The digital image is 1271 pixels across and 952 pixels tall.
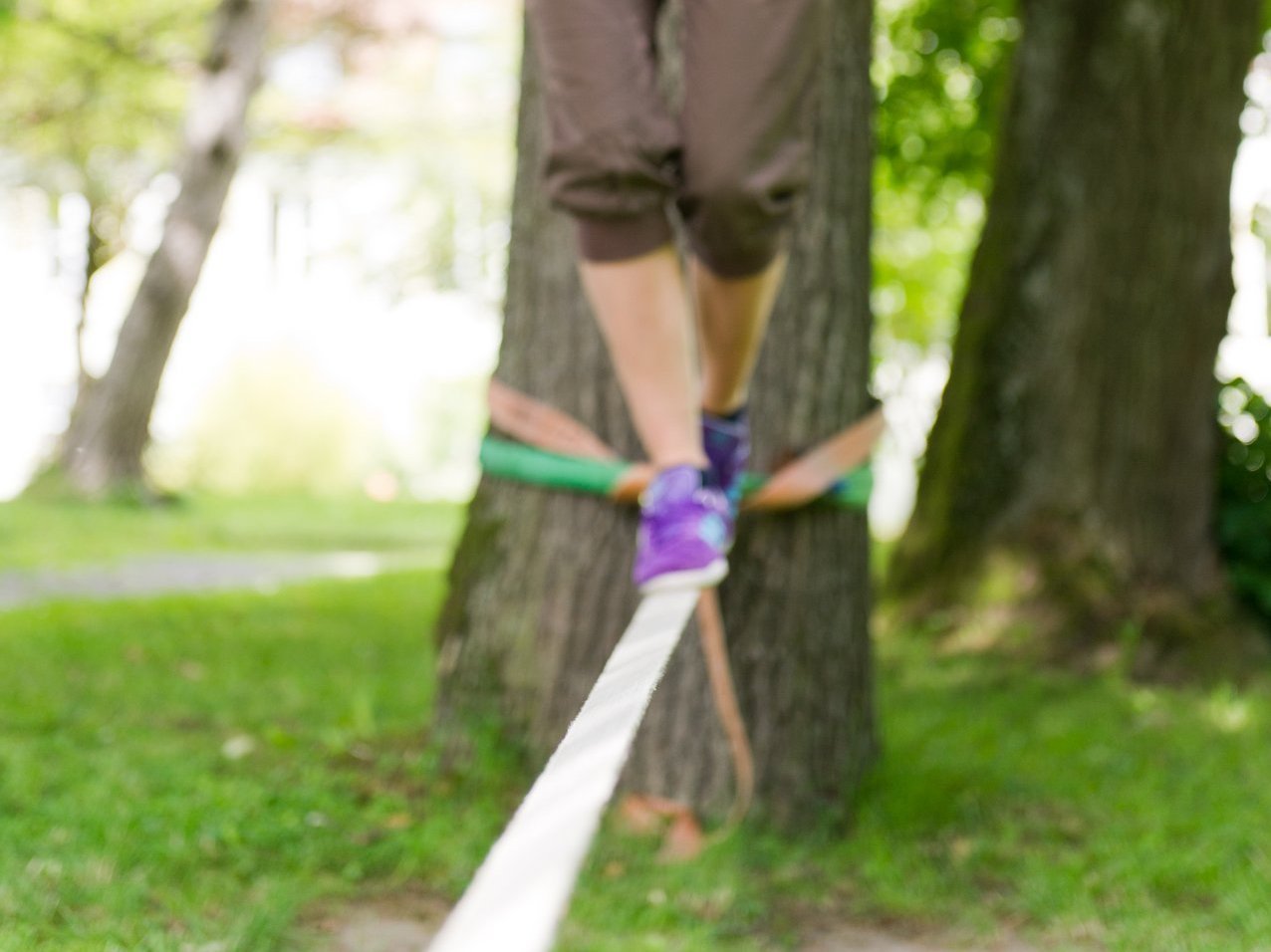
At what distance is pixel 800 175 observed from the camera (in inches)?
86.0

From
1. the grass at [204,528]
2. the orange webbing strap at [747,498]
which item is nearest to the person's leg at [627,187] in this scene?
the orange webbing strap at [747,498]

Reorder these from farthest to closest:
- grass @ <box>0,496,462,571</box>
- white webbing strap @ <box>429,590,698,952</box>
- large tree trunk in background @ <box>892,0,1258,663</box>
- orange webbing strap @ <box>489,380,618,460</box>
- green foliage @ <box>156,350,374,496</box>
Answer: green foliage @ <box>156,350,374,496</box> → grass @ <box>0,496,462,571</box> → large tree trunk in background @ <box>892,0,1258,663</box> → orange webbing strap @ <box>489,380,618,460</box> → white webbing strap @ <box>429,590,698,952</box>

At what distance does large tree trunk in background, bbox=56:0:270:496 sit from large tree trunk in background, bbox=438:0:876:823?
7339 millimetres

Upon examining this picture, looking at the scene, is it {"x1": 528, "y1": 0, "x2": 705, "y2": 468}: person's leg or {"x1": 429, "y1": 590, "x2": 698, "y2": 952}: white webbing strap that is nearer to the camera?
{"x1": 429, "y1": 590, "x2": 698, "y2": 952}: white webbing strap

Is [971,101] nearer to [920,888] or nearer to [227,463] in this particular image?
[920,888]

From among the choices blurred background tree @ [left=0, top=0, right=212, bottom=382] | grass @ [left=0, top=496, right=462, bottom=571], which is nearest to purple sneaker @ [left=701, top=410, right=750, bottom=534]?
grass @ [left=0, top=496, right=462, bottom=571]

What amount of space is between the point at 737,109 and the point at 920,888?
1.33m

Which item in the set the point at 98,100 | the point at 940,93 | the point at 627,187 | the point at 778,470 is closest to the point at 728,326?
the point at 627,187

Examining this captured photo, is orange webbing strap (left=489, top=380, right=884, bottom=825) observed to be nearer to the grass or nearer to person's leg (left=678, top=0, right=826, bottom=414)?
person's leg (left=678, top=0, right=826, bottom=414)

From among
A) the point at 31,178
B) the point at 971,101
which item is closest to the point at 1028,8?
the point at 971,101

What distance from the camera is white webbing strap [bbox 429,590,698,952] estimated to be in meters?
1.04

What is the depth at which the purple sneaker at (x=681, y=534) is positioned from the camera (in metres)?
2.13

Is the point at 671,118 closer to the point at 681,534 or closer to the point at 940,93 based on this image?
the point at 681,534

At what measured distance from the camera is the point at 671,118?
84.7 inches
